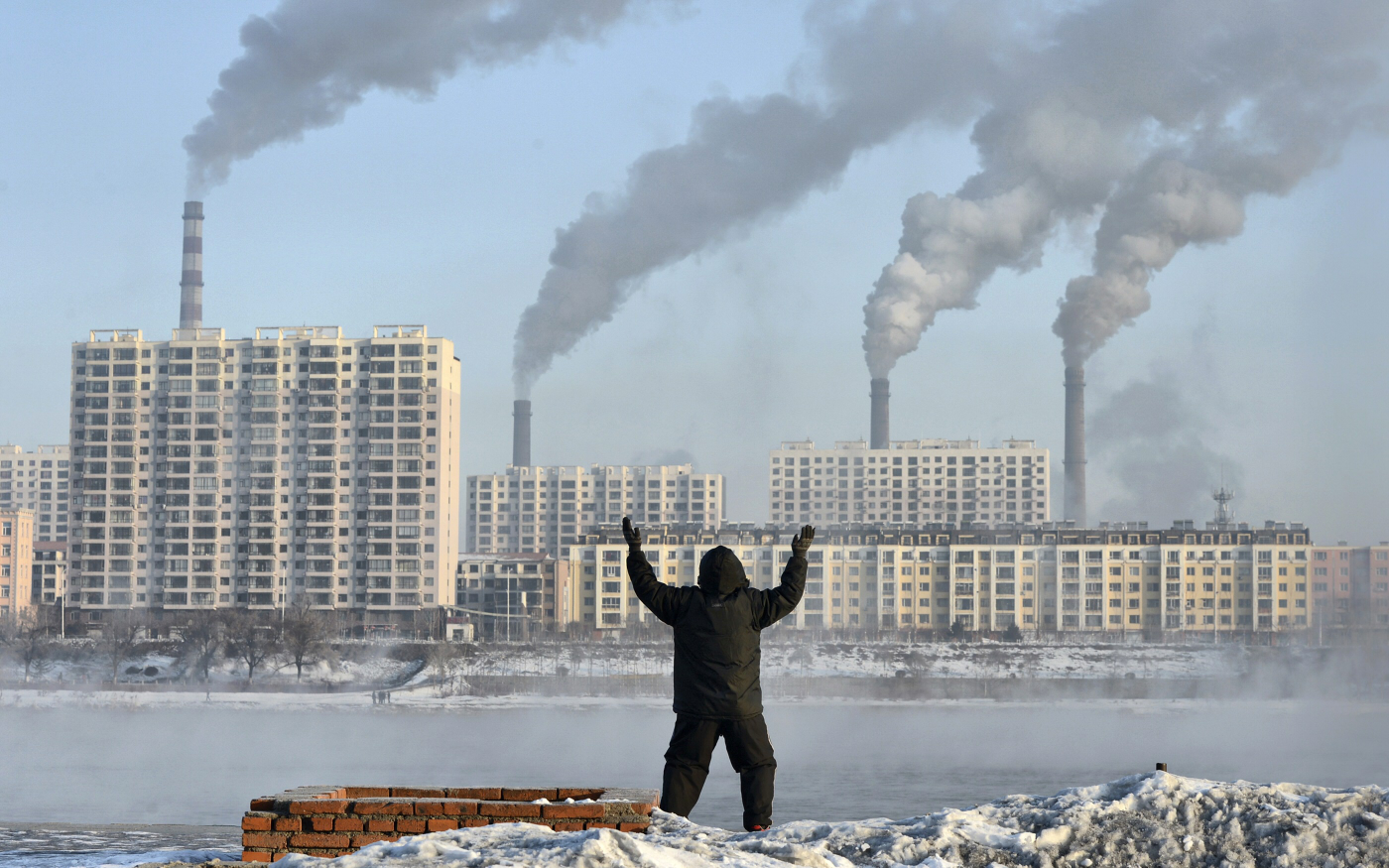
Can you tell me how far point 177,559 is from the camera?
11775cm

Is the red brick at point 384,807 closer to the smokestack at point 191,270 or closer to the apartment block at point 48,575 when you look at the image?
the smokestack at point 191,270

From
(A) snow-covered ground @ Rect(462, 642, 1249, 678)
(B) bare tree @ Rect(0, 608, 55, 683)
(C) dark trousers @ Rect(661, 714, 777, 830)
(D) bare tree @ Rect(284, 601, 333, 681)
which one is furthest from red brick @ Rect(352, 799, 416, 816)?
(B) bare tree @ Rect(0, 608, 55, 683)

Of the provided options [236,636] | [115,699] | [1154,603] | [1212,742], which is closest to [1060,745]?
[1212,742]

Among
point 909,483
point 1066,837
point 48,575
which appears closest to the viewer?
point 1066,837

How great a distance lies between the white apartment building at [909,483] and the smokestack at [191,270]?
236ft

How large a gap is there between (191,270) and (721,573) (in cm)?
12479

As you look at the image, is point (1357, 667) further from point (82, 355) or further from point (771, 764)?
point (82, 355)

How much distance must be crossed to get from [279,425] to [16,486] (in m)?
85.1

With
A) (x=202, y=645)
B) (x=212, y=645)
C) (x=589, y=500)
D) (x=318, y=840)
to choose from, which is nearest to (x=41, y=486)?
(x=589, y=500)

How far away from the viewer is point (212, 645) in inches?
3189

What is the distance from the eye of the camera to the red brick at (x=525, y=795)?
728 cm

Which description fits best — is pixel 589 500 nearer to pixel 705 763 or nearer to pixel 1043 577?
pixel 1043 577

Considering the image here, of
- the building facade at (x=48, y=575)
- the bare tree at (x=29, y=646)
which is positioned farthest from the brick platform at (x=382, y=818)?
the building facade at (x=48, y=575)

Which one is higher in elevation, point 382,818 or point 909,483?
point 909,483
